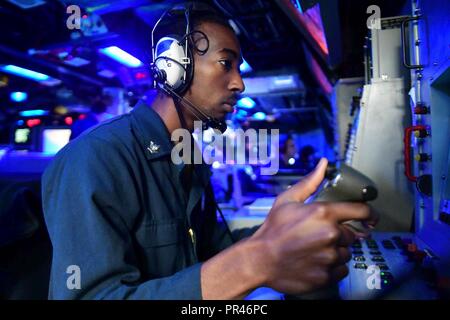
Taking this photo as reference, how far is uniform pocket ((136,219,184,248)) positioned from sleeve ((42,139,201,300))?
0.10 meters

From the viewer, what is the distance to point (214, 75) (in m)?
1.20

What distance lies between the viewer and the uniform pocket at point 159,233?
0.92 meters

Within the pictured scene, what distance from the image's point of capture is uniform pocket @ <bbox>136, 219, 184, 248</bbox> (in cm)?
92

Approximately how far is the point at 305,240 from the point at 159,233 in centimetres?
61

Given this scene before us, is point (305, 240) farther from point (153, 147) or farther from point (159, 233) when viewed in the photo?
point (153, 147)

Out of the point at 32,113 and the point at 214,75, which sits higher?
the point at 32,113

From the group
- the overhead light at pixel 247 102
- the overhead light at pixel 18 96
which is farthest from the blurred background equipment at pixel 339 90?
the overhead light at pixel 247 102

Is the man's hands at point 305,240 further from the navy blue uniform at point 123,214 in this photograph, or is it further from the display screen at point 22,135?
the display screen at point 22,135

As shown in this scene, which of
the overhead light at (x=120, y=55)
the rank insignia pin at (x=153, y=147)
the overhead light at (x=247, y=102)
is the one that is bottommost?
the rank insignia pin at (x=153, y=147)

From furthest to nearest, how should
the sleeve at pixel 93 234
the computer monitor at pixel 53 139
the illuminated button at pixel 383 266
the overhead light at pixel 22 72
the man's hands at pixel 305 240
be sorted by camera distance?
the overhead light at pixel 22 72 → the computer monitor at pixel 53 139 → the illuminated button at pixel 383 266 → the sleeve at pixel 93 234 → the man's hands at pixel 305 240

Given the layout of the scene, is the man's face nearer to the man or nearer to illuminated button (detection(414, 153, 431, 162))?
the man

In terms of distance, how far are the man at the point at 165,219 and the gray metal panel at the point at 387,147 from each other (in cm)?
83

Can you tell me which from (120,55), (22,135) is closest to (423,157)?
(120,55)

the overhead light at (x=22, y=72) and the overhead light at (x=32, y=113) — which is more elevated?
the overhead light at (x=22, y=72)
